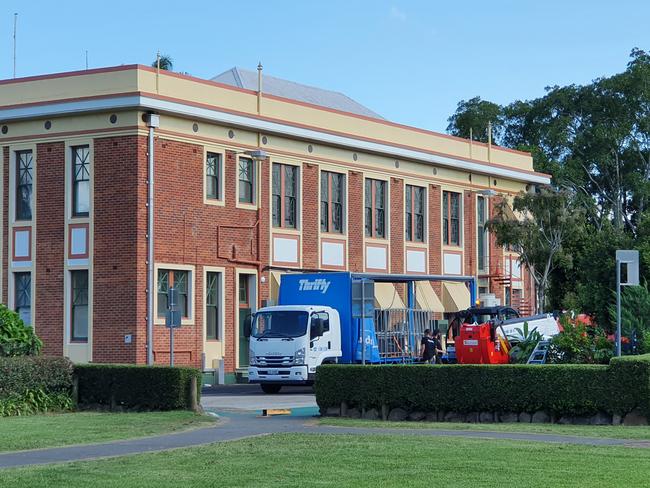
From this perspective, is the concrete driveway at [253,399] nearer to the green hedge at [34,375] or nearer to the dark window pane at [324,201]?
the green hedge at [34,375]

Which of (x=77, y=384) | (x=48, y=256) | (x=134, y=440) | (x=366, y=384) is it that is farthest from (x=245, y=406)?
(x=48, y=256)

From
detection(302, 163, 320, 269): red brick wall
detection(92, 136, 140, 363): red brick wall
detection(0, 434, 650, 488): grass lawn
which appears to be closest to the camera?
detection(0, 434, 650, 488): grass lawn

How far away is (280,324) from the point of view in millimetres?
37344

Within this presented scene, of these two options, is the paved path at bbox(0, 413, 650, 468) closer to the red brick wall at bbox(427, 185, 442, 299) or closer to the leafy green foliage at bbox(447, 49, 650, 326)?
the red brick wall at bbox(427, 185, 442, 299)

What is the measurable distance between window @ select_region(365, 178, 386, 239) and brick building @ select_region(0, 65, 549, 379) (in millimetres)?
913

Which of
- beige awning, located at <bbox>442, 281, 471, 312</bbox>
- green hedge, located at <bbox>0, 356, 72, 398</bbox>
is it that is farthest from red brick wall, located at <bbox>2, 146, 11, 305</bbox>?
beige awning, located at <bbox>442, 281, 471, 312</bbox>

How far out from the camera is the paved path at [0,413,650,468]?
1941 cm

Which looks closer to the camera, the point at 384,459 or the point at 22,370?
the point at 384,459

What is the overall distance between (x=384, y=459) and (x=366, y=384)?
7861 millimetres

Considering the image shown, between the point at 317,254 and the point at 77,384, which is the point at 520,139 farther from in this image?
the point at 77,384

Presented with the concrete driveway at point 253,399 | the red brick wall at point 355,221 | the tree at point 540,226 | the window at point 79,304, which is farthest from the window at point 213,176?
the tree at point 540,226

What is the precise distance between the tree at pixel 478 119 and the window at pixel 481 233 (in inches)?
979

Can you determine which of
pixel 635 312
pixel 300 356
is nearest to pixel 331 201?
pixel 300 356

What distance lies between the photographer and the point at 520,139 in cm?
8019
